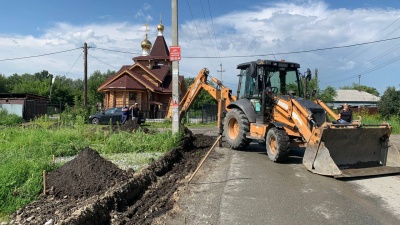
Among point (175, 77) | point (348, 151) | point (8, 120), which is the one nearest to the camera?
point (348, 151)

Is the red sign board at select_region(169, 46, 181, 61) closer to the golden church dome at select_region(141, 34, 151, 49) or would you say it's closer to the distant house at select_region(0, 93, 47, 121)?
the distant house at select_region(0, 93, 47, 121)

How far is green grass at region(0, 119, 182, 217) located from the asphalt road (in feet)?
8.16

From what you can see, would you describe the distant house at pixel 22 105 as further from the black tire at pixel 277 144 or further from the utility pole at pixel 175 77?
the black tire at pixel 277 144

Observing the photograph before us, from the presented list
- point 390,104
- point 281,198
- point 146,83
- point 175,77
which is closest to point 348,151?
A: point 281,198

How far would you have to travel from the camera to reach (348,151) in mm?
8938

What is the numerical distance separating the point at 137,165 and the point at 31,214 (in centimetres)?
386

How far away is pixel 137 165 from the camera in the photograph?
8914mm

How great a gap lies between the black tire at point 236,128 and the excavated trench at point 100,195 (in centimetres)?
385

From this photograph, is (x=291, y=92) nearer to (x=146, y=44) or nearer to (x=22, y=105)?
(x=22, y=105)

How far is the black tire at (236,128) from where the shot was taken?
1191 centimetres

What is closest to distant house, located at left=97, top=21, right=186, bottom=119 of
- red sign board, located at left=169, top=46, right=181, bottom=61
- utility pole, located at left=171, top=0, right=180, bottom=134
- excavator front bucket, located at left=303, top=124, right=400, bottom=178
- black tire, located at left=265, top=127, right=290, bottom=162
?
utility pole, located at left=171, top=0, right=180, bottom=134

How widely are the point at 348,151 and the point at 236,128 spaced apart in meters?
4.72

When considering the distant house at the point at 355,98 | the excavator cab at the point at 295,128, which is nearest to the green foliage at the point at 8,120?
the excavator cab at the point at 295,128

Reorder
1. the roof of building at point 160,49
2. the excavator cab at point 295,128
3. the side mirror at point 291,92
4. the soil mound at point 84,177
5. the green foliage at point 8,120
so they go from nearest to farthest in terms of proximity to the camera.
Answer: the soil mound at point 84,177, the excavator cab at point 295,128, the side mirror at point 291,92, the green foliage at point 8,120, the roof of building at point 160,49
